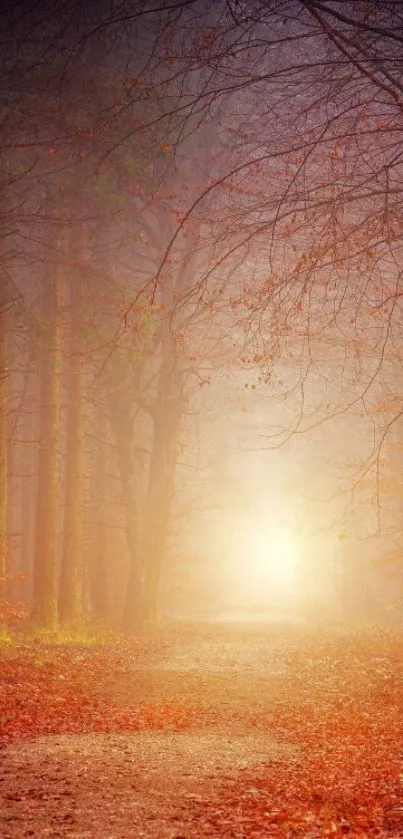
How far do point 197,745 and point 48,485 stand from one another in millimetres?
11825

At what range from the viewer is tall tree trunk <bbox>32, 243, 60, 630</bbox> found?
18.7 m

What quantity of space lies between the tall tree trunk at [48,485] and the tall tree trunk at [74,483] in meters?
1.19

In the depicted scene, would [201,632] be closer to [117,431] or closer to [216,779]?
[117,431]

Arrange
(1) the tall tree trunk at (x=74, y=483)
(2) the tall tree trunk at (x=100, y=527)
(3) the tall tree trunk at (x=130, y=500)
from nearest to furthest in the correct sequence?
(1) the tall tree trunk at (x=74, y=483) < (3) the tall tree trunk at (x=130, y=500) < (2) the tall tree trunk at (x=100, y=527)

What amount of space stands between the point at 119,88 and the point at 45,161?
2228 millimetres

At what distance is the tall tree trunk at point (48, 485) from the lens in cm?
1870

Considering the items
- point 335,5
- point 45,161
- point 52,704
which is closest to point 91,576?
point 45,161

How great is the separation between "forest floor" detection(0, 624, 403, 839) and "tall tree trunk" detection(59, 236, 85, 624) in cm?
529

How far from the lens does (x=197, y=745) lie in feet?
26.1

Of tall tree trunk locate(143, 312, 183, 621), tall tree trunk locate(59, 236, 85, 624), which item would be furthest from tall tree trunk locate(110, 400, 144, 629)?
tall tree trunk locate(59, 236, 85, 624)

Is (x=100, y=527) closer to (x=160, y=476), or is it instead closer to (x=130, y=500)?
(x=130, y=500)

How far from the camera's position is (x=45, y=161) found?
689 inches

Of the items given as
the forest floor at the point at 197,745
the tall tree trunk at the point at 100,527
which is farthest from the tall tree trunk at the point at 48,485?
the tall tree trunk at the point at 100,527

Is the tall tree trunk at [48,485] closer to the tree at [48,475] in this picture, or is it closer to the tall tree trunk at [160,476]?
the tree at [48,475]
